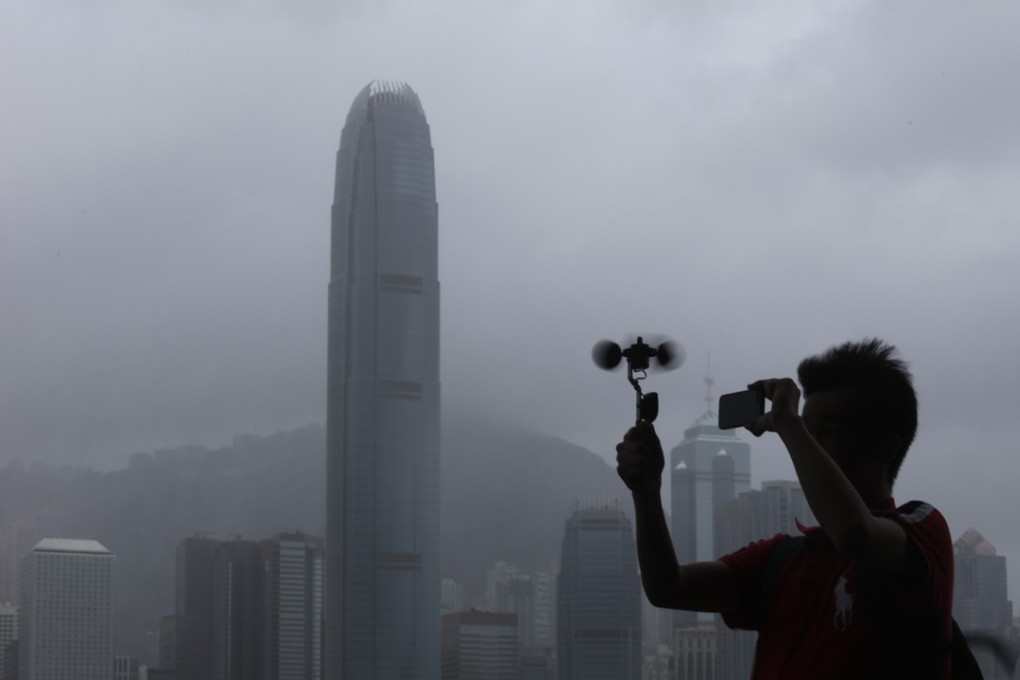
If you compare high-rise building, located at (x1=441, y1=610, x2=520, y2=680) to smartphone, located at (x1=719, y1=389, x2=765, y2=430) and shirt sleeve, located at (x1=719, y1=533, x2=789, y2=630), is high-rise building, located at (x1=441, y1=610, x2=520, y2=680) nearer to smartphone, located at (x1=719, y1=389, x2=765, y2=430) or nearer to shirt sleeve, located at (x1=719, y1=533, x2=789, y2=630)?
shirt sleeve, located at (x1=719, y1=533, x2=789, y2=630)

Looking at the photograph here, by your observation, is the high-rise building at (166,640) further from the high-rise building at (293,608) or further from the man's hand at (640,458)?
the man's hand at (640,458)

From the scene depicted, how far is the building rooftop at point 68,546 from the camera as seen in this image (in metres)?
61.2

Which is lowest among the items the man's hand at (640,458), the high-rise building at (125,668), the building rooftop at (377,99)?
the high-rise building at (125,668)

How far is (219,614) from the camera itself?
191 ft

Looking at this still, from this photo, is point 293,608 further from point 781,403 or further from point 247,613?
point 781,403

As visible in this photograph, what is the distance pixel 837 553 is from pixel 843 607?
0.27 ft

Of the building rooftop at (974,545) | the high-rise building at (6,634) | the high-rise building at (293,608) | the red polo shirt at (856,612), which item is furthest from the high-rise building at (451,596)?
the red polo shirt at (856,612)

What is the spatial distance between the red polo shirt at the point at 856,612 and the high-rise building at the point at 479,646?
54.3 m

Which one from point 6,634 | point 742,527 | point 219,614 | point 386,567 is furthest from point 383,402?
point 742,527

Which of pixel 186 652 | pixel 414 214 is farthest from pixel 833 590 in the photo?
pixel 414 214

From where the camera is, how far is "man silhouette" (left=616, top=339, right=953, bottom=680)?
4.64 feet

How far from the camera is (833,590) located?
154 cm

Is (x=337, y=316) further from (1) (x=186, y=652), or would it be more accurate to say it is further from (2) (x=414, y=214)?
(1) (x=186, y=652)

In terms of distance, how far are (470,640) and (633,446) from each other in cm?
5936
